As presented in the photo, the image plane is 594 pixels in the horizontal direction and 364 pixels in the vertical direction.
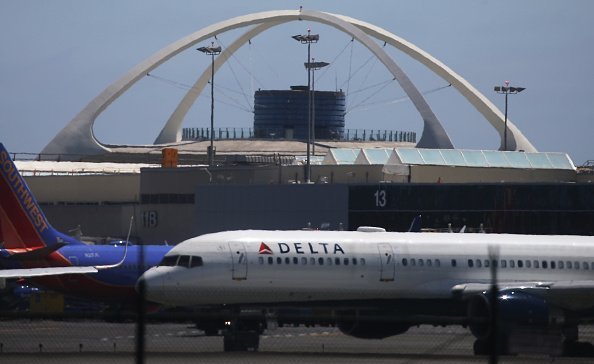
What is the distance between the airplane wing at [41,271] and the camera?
134 feet

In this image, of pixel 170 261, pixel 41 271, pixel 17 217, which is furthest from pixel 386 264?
pixel 17 217

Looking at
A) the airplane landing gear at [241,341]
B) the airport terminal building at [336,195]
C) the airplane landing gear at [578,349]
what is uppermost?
the airport terminal building at [336,195]

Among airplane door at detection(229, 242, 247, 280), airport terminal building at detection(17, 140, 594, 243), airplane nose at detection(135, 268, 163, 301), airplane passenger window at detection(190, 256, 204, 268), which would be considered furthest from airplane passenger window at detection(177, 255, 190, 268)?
airport terminal building at detection(17, 140, 594, 243)

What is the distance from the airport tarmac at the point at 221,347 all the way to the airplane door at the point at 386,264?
12.0 metres

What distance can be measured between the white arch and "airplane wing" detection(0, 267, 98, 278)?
9105cm

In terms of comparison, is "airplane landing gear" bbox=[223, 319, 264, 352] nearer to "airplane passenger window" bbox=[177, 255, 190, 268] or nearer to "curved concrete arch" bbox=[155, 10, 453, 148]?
"airplane passenger window" bbox=[177, 255, 190, 268]

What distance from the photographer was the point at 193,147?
135125 mm

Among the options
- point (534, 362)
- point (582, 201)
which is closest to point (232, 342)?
point (534, 362)

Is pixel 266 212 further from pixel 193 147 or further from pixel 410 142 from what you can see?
pixel 410 142

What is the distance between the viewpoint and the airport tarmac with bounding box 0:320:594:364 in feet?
64.1

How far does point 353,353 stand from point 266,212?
47296 mm

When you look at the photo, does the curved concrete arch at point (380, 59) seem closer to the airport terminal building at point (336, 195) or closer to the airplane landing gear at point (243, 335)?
the airport terminal building at point (336, 195)

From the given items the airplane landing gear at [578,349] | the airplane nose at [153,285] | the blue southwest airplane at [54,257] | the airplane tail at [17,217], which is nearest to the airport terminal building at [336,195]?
the airplane tail at [17,217]

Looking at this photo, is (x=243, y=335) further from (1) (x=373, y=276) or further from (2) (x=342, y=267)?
(1) (x=373, y=276)
